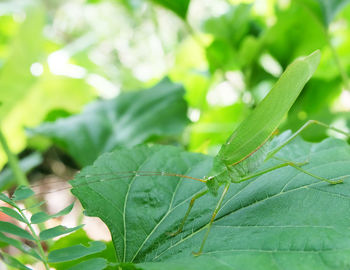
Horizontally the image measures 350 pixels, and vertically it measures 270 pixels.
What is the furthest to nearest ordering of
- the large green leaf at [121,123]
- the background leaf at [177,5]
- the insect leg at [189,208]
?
the large green leaf at [121,123]
the background leaf at [177,5]
the insect leg at [189,208]

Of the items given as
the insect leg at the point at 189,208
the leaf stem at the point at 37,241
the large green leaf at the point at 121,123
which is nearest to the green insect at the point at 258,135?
the insect leg at the point at 189,208

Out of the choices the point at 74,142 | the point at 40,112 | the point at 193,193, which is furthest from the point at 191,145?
the point at 40,112

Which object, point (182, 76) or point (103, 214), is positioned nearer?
point (103, 214)

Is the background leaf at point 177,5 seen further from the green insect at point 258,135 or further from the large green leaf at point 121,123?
the green insect at point 258,135

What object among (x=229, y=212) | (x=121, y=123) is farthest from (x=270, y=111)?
(x=121, y=123)

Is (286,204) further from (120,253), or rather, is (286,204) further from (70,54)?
(70,54)

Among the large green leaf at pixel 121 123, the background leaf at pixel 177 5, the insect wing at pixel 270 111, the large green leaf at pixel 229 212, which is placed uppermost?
the background leaf at pixel 177 5

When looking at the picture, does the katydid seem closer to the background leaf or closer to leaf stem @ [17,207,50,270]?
leaf stem @ [17,207,50,270]
